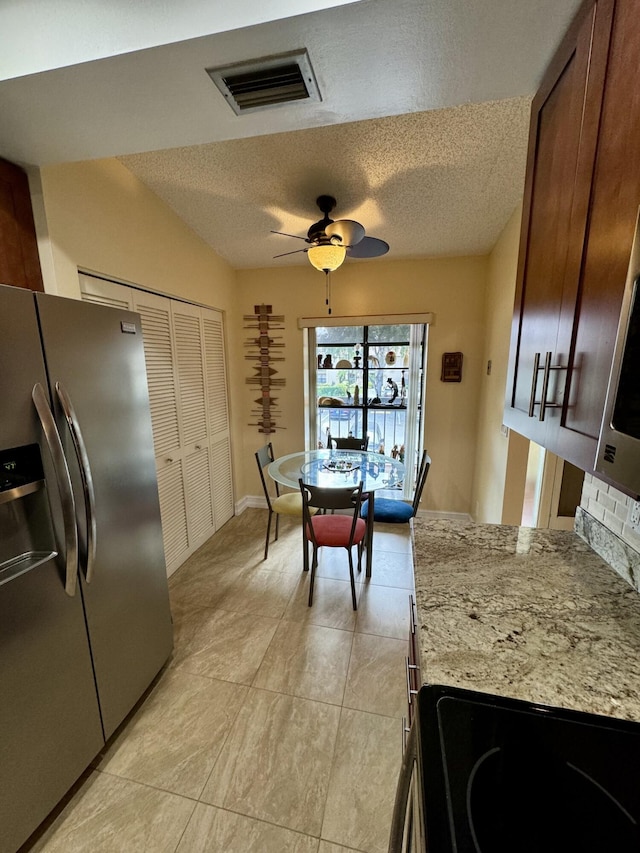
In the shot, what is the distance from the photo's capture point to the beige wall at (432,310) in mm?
3135

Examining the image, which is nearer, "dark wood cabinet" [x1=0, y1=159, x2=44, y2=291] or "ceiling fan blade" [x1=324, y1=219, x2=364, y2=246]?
"dark wood cabinet" [x1=0, y1=159, x2=44, y2=291]

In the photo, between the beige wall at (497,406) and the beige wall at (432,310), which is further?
the beige wall at (432,310)

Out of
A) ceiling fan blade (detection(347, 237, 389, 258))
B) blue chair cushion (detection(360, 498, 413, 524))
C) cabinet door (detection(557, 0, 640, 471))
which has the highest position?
ceiling fan blade (detection(347, 237, 389, 258))

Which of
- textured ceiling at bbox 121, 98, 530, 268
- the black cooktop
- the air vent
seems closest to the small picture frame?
textured ceiling at bbox 121, 98, 530, 268

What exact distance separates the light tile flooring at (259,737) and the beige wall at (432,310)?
1.51m

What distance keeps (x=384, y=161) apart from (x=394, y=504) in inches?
95.2

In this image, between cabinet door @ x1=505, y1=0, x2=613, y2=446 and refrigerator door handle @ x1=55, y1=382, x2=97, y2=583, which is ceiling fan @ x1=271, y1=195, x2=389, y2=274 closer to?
cabinet door @ x1=505, y1=0, x2=613, y2=446

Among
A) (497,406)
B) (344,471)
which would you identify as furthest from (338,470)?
(497,406)

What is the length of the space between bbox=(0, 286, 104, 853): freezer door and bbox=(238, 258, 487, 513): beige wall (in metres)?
2.59

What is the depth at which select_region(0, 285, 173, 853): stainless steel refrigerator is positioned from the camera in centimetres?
104

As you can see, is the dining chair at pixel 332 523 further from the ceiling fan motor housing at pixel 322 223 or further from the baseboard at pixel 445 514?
the ceiling fan motor housing at pixel 322 223

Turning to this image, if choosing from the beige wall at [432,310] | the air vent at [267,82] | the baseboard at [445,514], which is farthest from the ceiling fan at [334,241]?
the baseboard at [445,514]

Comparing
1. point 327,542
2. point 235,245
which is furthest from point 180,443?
point 235,245

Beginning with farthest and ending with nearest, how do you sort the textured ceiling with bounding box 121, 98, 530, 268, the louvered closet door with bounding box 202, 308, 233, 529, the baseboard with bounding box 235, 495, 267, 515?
the baseboard with bounding box 235, 495, 267, 515 < the louvered closet door with bounding box 202, 308, 233, 529 < the textured ceiling with bounding box 121, 98, 530, 268
